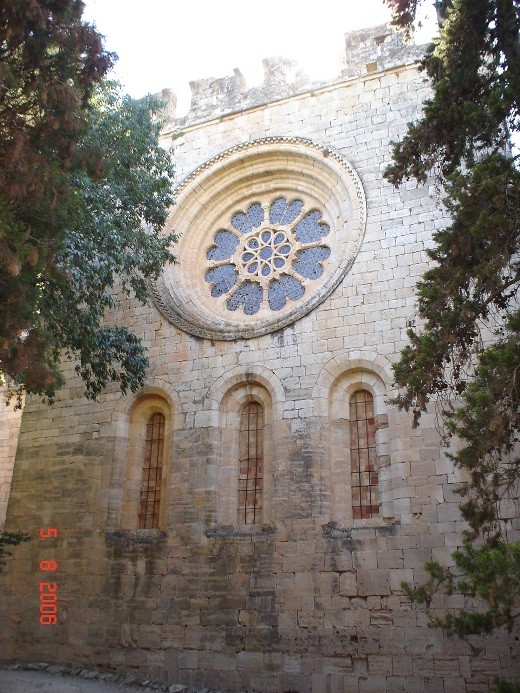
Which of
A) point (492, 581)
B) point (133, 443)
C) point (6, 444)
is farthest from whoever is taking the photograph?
point (6, 444)

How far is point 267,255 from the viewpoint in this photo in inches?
504

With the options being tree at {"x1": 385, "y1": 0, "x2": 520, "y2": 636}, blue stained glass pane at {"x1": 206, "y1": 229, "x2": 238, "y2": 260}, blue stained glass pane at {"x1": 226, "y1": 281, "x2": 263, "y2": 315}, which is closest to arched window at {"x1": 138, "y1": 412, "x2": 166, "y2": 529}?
blue stained glass pane at {"x1": 226, "y1": 281, "x2": 263, "y2": 315}

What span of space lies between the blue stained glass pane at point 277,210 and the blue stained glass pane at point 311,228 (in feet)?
1.55

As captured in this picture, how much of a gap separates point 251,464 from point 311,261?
380 centimetres

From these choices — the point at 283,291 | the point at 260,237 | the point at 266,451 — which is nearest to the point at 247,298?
the point at 283,291

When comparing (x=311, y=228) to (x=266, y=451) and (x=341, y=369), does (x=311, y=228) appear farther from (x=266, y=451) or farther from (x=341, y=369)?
(x=266, y=451)

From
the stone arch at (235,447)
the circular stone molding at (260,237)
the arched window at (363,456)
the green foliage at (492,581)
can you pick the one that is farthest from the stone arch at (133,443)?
the green foliage at (492,581)

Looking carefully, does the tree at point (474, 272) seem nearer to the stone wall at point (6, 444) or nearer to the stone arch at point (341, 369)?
the stone arch at point (341, 369)

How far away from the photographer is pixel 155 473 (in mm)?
11766

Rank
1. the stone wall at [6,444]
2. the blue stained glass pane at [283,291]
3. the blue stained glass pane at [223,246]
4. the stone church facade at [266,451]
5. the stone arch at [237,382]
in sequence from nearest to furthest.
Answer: the stone church facade at [266,451], the stone arch at [237,382], the blue stained glass pane at [283,291], the blue stained glass pane at [223,246], the stone wall at [6,444]

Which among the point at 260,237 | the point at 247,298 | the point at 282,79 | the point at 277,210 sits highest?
the point at 282,79

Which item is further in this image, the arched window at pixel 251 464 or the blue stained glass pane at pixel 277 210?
the blue stained glass pane at pixel 277 210

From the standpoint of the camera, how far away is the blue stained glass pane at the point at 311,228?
1262 centimetres

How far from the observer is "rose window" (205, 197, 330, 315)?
12398mm
